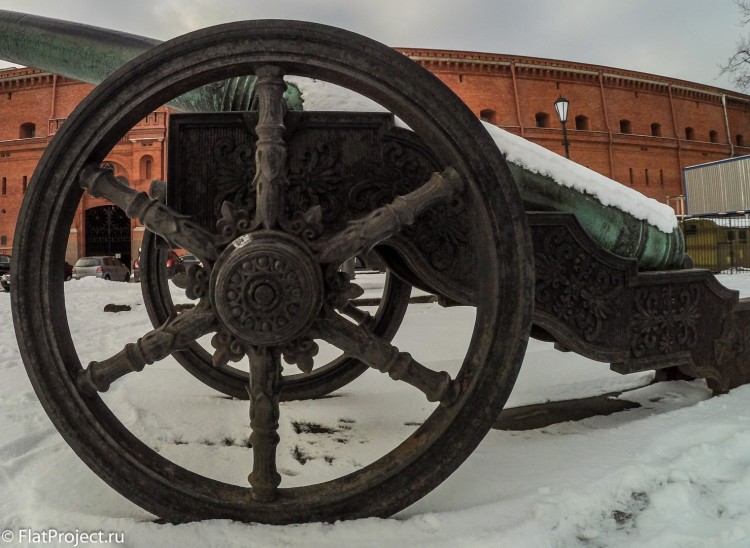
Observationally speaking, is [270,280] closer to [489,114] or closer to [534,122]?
[489,114]

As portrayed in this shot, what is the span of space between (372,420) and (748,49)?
24.7 meters

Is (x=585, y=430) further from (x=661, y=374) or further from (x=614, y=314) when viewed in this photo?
(x=661, y=374)

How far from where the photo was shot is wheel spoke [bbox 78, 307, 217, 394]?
45.0 inches

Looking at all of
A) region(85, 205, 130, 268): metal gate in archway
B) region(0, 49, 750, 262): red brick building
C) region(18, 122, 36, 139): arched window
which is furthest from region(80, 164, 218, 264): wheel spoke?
region(18, 122, 36, 139): arched window

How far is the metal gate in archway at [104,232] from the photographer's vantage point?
76.9 ft

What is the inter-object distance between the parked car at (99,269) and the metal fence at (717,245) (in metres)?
19.3

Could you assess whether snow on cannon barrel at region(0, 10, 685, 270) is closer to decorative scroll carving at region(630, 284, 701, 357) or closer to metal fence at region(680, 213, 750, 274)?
decorative scroll carving at region(630, 284, 701, 357)

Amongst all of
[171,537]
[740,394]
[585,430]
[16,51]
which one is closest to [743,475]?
[585,430]

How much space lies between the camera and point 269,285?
1114mm

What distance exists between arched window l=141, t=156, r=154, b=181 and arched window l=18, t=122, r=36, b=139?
8.40 metres

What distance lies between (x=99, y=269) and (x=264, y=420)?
19214 millimetres

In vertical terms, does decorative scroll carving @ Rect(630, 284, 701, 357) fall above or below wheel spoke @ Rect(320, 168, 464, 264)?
below

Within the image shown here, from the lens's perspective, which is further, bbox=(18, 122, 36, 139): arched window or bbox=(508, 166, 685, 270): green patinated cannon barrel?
bbox=(18, 122, 36, 139): arched window

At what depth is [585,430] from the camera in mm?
1849
